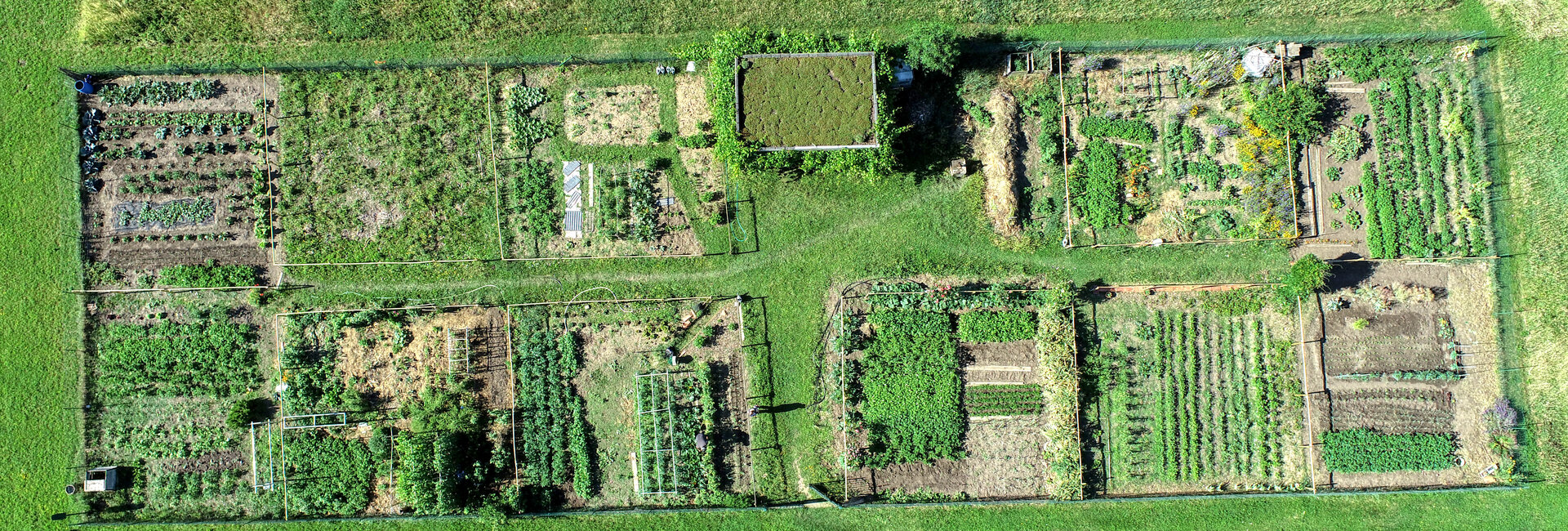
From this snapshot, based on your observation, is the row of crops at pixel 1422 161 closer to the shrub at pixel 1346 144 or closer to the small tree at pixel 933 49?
the shrub at pixel 1346 144

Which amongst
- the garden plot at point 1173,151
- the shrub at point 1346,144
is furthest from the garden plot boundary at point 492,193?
the shrub at point 1346,144

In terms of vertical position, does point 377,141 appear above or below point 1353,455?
above

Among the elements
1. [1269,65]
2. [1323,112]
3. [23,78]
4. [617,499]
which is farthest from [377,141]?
[1323,112]

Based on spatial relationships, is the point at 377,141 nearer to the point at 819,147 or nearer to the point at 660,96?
the point at 660,96

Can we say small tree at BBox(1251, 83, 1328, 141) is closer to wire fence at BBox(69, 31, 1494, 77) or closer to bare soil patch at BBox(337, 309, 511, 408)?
wire fence at BBox(69, 31, 1494, 77)

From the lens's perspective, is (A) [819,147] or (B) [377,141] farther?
(B) [377,141]

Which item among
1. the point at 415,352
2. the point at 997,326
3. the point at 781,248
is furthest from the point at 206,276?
the point at 997,326

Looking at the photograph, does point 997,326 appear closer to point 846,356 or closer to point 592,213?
point 846,356
